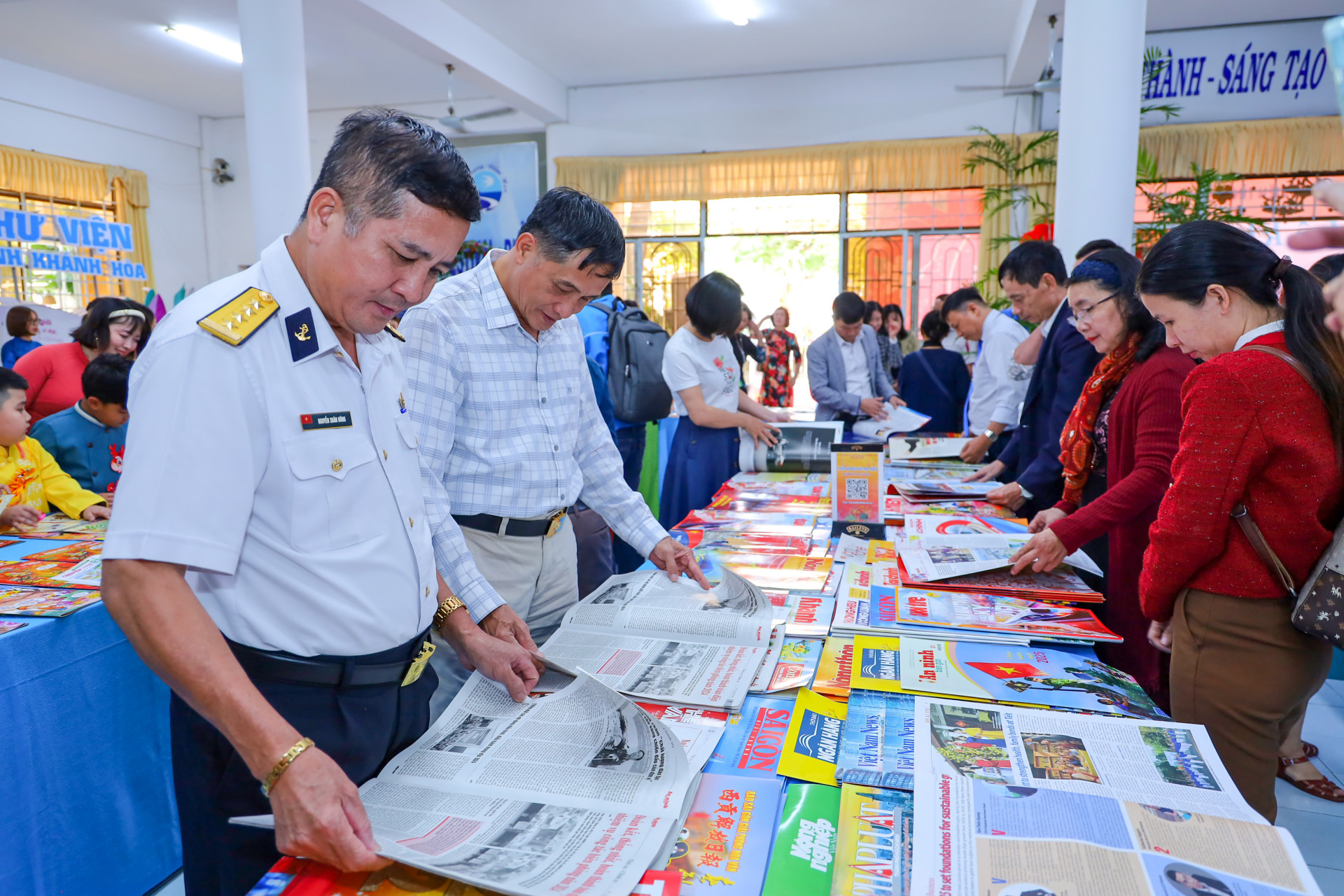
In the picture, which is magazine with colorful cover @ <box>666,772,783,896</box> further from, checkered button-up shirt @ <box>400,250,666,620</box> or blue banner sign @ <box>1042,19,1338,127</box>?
blue banner sign @ <box>1042,19,1338,127</box>

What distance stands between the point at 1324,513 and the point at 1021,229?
6516 millimetres

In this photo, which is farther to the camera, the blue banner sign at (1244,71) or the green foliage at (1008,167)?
the green foliage at (1008,167)

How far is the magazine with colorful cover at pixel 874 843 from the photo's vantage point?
0.69 metres

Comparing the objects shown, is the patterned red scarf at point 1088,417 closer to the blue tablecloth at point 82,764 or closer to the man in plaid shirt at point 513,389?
the man in plaid shirt at point 513,389

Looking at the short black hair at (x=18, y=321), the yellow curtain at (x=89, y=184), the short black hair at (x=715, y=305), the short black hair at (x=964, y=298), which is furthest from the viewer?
the yellow curtain at (x=89, y=184)

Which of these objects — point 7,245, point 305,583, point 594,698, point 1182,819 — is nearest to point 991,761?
point 1182,819

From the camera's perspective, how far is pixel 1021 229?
711 cm

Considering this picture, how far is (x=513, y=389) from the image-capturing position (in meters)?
1.38

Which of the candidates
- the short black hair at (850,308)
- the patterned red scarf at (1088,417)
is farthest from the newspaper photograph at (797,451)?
the short black hair at (850,308)

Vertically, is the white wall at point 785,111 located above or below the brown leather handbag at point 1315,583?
above

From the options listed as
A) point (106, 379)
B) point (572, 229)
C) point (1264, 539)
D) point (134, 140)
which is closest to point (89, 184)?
point (134, 140)

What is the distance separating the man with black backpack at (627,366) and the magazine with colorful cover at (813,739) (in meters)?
2.22

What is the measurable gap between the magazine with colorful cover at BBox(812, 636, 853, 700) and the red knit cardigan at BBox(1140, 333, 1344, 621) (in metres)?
0.57

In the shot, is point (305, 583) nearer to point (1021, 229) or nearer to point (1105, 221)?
point (1105, 221)
